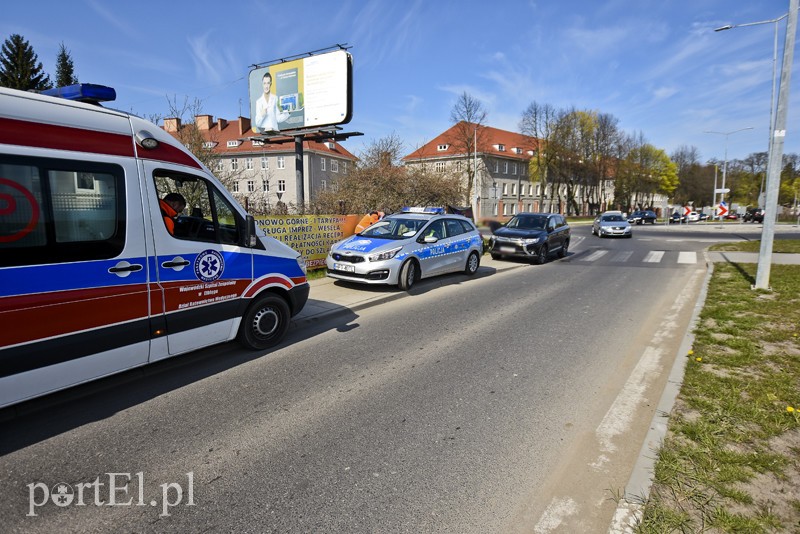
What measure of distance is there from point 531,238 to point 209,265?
11.9m

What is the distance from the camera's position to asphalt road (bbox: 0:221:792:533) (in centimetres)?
268

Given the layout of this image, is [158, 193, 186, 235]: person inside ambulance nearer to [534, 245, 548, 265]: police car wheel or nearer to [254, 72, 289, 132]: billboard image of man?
[534, 245, 548, 265]: police car wheel

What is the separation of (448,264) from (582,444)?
304 inches

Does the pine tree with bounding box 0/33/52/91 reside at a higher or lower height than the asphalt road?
higher

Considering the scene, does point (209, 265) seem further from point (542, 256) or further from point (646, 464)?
point (542, 256)

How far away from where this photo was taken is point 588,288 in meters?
10.4

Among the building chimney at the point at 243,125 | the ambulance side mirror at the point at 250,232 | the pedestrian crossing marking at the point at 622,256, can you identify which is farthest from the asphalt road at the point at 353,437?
the building chimney at the point at 243,125

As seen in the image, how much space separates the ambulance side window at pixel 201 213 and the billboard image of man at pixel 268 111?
50.9 feet

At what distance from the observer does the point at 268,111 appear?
19.7m

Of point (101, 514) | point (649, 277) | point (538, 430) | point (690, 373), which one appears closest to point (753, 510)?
point (538, 430)

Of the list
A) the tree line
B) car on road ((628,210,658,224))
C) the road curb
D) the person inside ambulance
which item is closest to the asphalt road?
the road curb

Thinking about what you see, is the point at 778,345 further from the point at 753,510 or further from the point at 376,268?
the point at 376,268

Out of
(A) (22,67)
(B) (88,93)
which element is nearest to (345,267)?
(B) (88,93)

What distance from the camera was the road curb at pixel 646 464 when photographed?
8.42 ft
